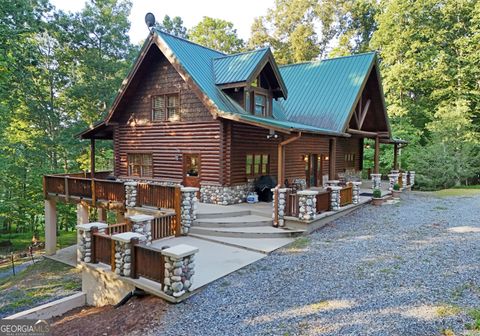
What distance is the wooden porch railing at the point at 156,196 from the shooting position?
9768 millimetres

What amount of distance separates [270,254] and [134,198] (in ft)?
18.1

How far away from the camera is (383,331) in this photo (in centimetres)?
421

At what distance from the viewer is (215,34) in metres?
36.1

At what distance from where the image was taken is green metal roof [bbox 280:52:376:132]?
1473 centimetres

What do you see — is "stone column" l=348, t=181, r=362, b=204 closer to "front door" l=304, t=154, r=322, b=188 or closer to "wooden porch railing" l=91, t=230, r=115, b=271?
"front door" l=304, t=154, r=322, b=188

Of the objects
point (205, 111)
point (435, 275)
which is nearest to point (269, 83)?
point (205, 111)

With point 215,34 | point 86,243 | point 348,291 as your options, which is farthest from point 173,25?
point 348,291

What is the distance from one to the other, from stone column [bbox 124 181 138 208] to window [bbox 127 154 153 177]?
3696 mm

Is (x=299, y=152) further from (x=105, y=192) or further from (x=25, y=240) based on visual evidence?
(x=25, y=240)

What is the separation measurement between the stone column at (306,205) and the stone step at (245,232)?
1.70ft

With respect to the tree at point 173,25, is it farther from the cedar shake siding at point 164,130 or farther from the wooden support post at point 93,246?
the wooden support post at point 93,246

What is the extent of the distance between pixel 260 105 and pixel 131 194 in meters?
6.92

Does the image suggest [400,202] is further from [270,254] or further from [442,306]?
[442,306]

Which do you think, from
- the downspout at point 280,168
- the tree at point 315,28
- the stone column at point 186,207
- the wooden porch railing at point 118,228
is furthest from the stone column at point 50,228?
the tree at point 315,28
